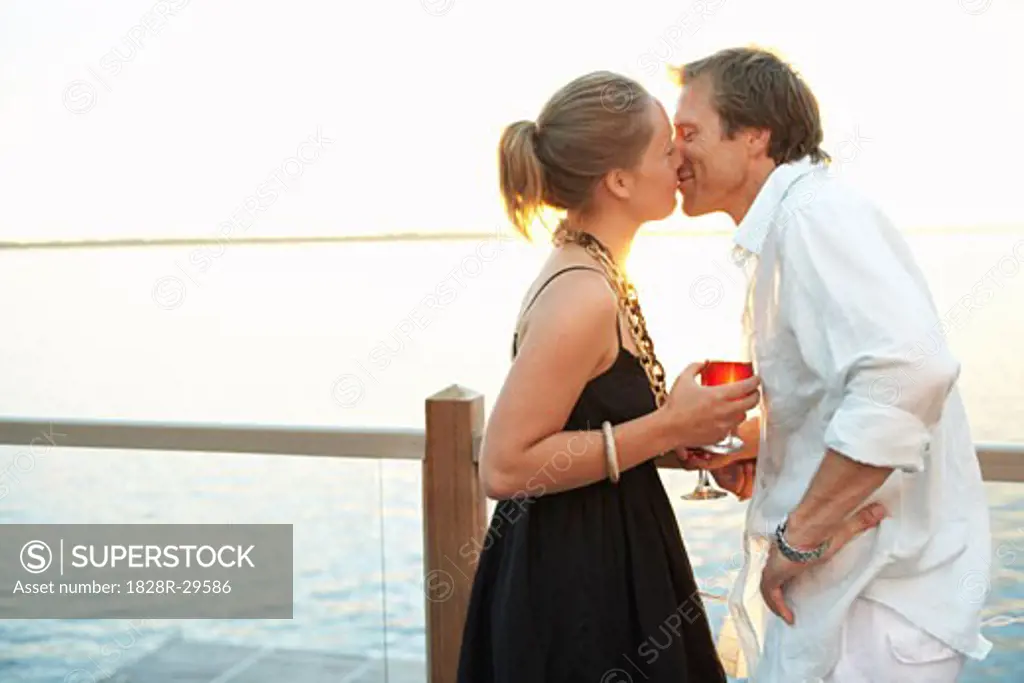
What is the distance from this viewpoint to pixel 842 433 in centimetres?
161

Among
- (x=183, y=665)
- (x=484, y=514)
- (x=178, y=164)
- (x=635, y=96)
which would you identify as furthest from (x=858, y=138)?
(x=178, y=164)

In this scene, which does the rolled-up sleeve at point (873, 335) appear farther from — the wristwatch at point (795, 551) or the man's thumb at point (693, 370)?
the man's thumb at point (693, 370)

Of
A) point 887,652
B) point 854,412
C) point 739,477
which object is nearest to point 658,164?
point 739,477

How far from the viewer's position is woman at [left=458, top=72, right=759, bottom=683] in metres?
2.01

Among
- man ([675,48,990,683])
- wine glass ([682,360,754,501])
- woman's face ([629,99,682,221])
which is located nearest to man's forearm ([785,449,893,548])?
man ([675,48,990,683])

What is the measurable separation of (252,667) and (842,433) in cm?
183

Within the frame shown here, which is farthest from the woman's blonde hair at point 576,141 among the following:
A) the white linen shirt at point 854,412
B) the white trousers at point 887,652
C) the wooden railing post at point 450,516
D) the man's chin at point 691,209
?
the white trousers at point 887,652

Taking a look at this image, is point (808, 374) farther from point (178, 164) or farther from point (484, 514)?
point (178, 164)

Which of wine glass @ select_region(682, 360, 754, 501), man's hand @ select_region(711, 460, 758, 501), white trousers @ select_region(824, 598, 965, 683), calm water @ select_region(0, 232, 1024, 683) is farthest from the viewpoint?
calm water @ select_region(0, 232, 1024, 683)

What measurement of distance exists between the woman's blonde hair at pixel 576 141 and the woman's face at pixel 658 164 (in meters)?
0.01

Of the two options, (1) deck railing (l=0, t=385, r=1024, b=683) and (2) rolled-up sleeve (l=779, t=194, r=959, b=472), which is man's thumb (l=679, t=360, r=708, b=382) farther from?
(1) deck railing (l=0, t=385, r=1024, b=683)

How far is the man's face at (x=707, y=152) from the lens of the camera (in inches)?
79.8

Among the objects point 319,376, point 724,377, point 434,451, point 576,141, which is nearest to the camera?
point 724,377

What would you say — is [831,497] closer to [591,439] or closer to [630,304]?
[591,439]
